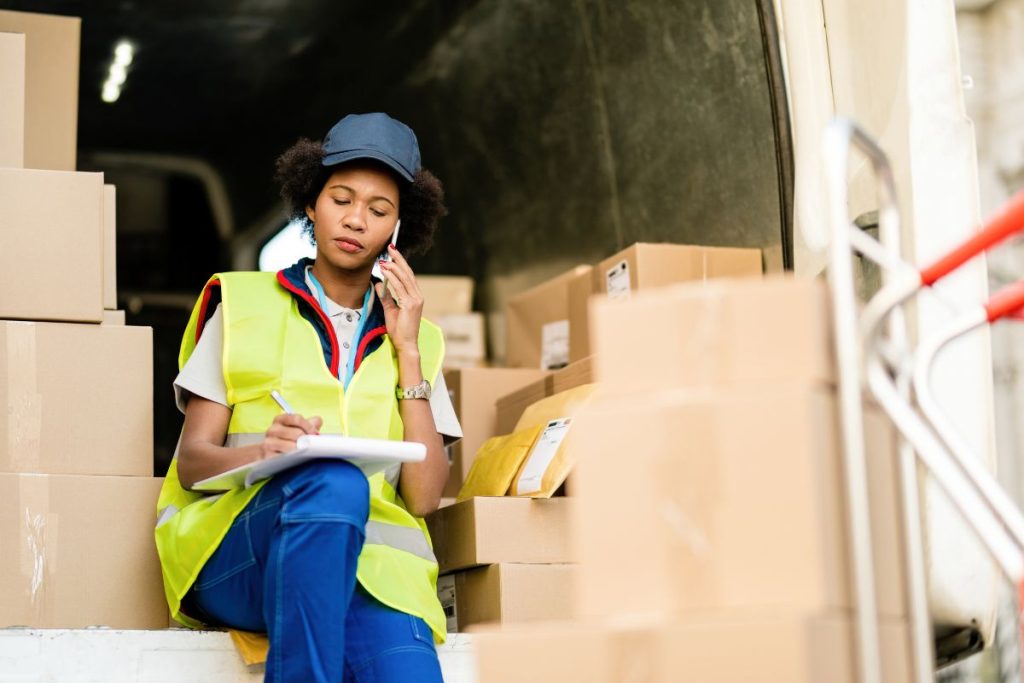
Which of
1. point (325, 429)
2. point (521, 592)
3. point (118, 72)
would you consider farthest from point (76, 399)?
point (118, 72)

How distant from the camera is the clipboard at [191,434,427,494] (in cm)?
267

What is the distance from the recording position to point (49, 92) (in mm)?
3674

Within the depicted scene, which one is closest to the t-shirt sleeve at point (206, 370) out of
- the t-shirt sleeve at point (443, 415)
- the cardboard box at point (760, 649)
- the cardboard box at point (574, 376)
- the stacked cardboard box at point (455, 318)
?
the t-shirt sleeve at point (443, 415)

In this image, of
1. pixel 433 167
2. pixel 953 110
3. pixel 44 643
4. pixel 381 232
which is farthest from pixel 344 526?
pixel 433 167

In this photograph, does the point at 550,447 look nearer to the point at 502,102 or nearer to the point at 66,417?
the point at 66,417

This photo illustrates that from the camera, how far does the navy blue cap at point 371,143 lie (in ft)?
10.8

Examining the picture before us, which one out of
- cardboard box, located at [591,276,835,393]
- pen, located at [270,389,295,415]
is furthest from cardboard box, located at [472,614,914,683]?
pen, located at [270,389,295,415]

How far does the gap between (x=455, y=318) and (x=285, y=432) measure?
292 centimetres

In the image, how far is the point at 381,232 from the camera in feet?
10.8

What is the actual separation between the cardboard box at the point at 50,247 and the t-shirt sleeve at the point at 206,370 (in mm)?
253

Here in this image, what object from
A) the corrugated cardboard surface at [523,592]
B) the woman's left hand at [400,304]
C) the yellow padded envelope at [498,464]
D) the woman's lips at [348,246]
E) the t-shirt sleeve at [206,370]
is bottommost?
the corrugated cardboard surface at [523,592]

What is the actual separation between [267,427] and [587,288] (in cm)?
154

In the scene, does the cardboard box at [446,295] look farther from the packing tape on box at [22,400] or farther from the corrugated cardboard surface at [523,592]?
the packing tape on box at [22,400]

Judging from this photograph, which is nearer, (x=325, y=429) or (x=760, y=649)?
(x=760, y=649)
